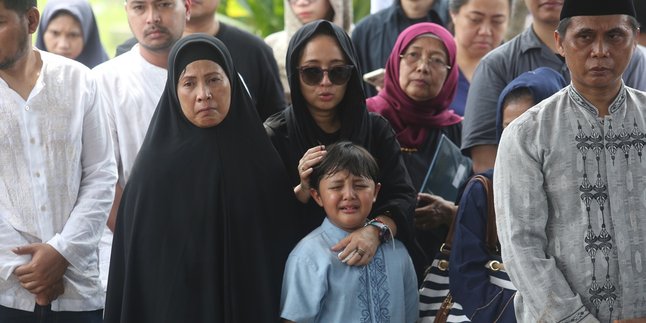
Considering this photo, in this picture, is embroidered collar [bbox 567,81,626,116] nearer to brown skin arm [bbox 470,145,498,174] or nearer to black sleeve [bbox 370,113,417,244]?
black sleeve [bbox 370,113,417,244]

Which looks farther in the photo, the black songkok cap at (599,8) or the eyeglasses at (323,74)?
the eyeglasses at (323,74)

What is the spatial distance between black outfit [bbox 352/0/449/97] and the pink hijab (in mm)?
996

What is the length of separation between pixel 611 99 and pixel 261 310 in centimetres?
160

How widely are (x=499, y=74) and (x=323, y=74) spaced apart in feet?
3.43

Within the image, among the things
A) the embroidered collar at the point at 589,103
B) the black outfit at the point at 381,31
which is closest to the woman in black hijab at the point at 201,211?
the embroidered collar at the point at 589,103

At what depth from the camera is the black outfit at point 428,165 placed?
5262mm

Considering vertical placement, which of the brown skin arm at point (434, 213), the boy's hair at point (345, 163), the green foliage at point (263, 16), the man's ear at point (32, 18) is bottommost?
the brown skin arm at point (434, 213)

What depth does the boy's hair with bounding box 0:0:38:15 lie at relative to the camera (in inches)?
177

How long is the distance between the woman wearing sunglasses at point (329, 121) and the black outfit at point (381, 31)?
6.12 feet

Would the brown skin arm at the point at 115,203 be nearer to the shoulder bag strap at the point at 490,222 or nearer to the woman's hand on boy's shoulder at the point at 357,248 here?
the woman's hand on boy's shoulder at the point at 357,248

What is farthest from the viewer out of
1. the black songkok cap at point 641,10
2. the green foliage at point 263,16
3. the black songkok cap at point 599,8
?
the green foliage at point 263,16

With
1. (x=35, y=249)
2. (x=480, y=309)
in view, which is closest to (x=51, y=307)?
(x=35, y=249)

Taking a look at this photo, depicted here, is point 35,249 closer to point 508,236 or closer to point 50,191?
point 50,191

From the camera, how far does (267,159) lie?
462 cm
